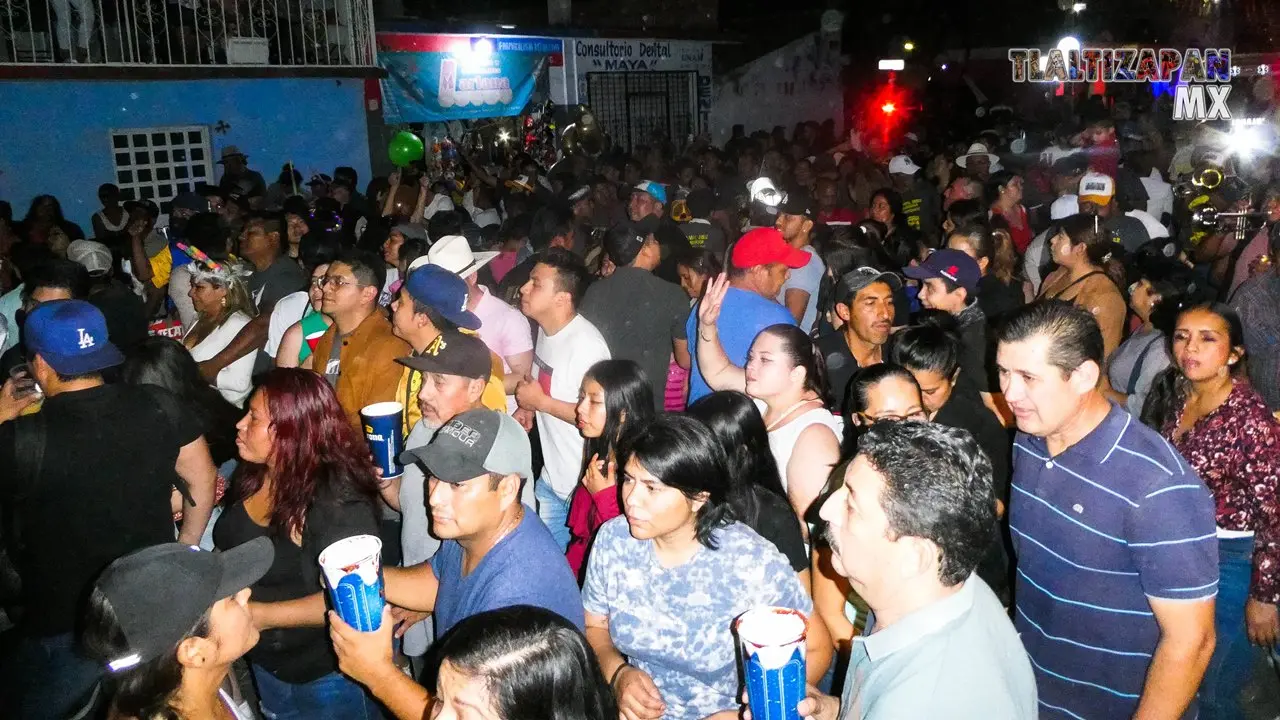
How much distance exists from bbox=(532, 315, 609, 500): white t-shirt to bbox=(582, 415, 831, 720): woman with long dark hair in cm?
168

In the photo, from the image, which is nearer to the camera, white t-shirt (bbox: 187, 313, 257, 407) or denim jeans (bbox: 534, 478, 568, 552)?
denim jeans (bbox: 534, 478, 568, 552)

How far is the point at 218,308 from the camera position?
5.78 m

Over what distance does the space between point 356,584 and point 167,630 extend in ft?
1.37

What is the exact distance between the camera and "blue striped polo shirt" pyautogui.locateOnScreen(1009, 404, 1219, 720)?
2.49 m

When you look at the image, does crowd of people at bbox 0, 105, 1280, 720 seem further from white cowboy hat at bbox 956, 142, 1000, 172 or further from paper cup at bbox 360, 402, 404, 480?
white cowboy hat at bbox 956, 142, 1000, 172

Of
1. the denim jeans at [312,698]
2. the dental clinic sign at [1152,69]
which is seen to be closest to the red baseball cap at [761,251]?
the denim jeans at [312,698]

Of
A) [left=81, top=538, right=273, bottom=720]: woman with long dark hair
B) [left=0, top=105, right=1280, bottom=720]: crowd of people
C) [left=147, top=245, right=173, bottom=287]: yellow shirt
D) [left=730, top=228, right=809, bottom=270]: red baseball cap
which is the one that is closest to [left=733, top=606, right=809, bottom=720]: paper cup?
[left=0, top=105, right=1280, bottom=720]: crowd of people

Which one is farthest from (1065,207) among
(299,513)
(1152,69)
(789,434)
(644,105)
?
(1152,69)

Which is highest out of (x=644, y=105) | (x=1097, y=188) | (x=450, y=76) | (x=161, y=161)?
(x=450, y=76)

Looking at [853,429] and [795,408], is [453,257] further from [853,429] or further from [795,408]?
[853,429]

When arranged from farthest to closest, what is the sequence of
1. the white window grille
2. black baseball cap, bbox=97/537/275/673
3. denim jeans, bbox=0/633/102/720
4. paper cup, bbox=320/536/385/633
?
the white window grille < denim jeans, bbox=0/633/102/720 < paper cup, bbox=320/536/385/633 < black baseball cap, bbox=97/537/275/673

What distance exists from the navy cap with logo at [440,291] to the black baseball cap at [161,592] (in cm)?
208

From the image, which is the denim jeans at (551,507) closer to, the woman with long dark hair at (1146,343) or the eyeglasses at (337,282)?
the eyeglasses at (337,282)

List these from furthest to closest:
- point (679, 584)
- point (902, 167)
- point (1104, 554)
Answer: point (902, 167) < point (679, 584) < point (1104, 554)
